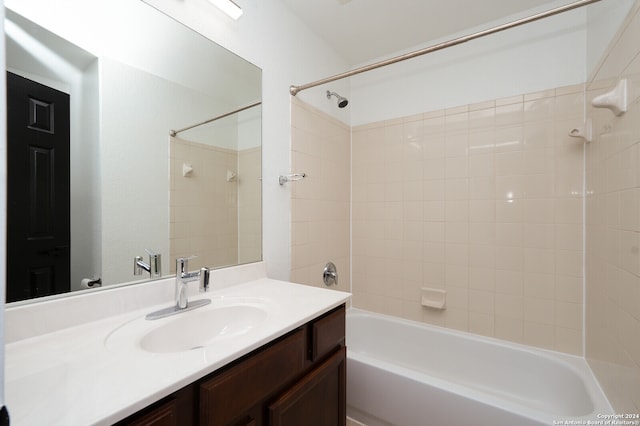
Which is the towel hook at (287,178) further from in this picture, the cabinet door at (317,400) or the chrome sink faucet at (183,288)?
the cabinet door at (317,400)

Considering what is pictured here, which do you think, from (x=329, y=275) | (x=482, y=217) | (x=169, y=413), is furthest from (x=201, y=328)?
(x=482, y=217)

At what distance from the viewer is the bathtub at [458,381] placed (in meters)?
1.21

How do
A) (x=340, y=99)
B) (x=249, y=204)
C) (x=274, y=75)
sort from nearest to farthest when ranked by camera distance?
(x=249, y=204) → (x=274, y=75) → (x=340, y=99)

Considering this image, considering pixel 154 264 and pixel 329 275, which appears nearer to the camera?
pixel 154 264

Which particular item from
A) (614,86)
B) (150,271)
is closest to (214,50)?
(150,271)

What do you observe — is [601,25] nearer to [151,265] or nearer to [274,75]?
[274,75]

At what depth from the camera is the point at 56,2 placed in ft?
2.77

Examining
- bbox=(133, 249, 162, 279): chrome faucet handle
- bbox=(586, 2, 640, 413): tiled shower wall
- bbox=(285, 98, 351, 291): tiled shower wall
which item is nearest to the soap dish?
bbox=(285, 98, 351, 291): tiled shower wall

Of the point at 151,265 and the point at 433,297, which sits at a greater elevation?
the point at 151,265

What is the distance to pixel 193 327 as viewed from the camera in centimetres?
98

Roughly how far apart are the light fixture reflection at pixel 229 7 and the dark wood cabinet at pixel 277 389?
1.43m

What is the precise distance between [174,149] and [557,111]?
2.16 m

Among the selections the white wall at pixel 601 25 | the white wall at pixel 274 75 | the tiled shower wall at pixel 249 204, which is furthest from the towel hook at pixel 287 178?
the white wall at pixel 601 25

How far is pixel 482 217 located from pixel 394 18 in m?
1.46
